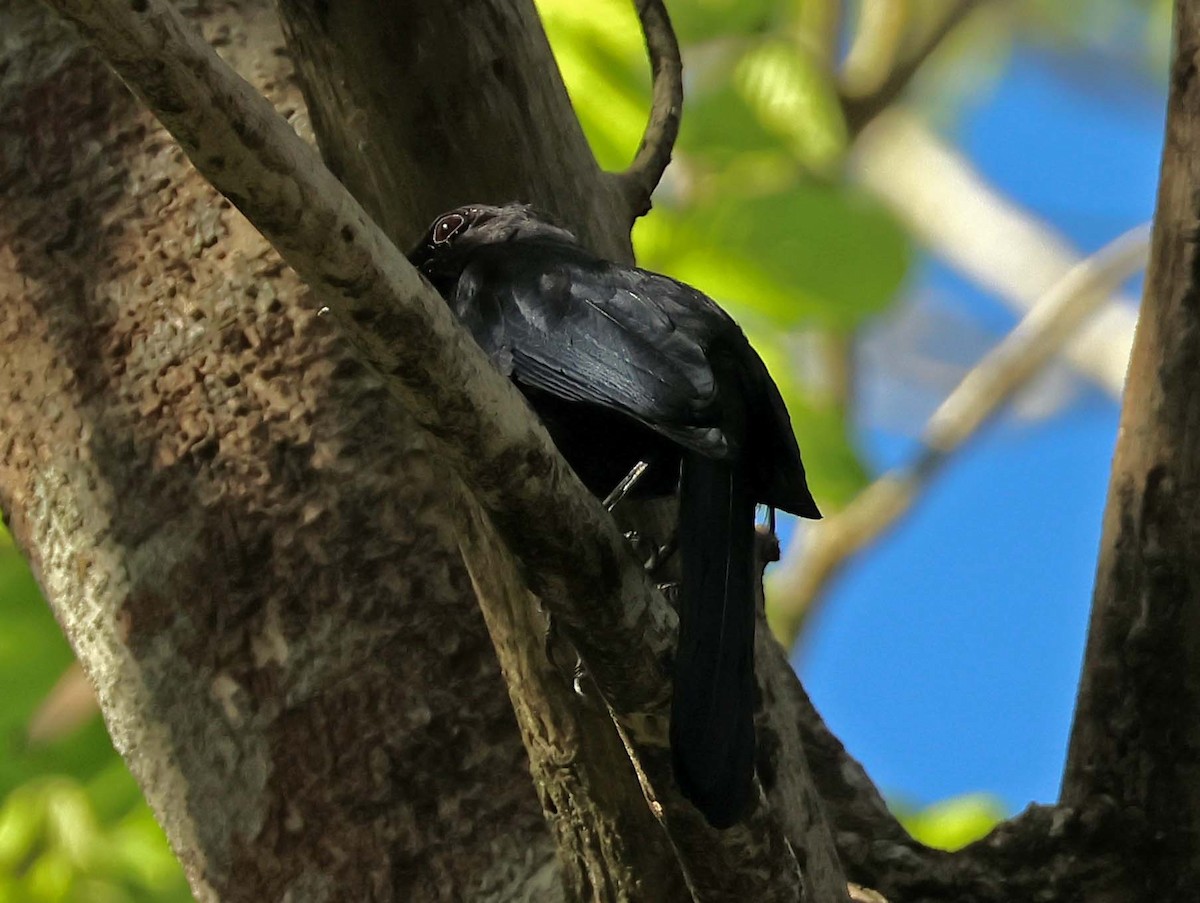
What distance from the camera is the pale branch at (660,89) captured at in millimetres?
→ 2652

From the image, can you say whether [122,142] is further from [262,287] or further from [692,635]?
[692,635]

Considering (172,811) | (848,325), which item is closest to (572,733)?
(172,811)

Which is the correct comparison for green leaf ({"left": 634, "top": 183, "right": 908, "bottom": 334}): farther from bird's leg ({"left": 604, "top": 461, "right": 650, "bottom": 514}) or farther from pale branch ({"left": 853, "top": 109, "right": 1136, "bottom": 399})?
pale branch ({"left": 853, "top": 109, "right": 1136, "bottom": 399})

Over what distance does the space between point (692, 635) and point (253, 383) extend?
1.06 metres

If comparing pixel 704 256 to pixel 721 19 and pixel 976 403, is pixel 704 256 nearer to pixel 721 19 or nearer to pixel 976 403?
pixel 721 19

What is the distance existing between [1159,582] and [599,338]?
98cm

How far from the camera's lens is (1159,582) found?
7.71 feet

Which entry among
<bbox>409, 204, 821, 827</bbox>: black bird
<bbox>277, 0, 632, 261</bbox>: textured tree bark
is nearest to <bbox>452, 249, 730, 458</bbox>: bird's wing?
<bbox>409, 204, 821, 827</bbox>: black bird

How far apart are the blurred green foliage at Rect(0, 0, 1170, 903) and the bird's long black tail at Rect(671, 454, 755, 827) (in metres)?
0.98

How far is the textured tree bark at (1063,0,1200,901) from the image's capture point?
2.31m

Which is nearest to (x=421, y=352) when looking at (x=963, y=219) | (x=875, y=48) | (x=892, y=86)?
(x=892, y=86)

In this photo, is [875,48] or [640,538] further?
[875,48]

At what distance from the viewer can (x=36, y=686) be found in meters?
2.88

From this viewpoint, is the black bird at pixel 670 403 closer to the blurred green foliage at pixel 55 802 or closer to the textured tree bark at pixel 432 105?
the textured tree bark at pixel 432 105
